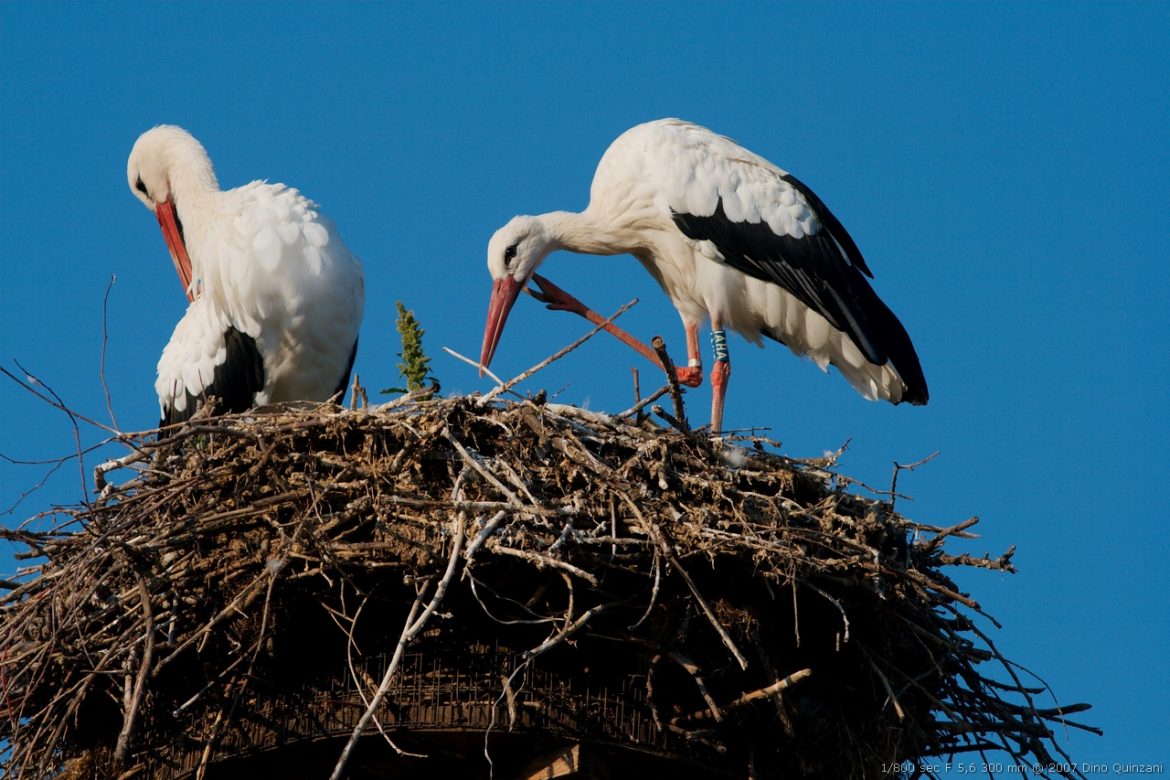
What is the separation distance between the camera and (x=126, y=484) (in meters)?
6.14

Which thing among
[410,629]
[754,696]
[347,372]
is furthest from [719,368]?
[410,629]

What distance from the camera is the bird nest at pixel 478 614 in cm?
530

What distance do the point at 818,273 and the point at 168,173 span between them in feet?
10.8

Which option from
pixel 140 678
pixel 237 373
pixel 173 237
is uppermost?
pixel 173 237

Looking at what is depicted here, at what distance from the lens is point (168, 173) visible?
8.76m

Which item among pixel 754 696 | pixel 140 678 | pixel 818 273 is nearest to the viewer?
pixel 140 678

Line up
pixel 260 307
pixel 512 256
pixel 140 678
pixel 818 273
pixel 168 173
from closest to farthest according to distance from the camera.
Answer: pixel 140 678 < pixel 260 307 < pixel 818 273 < pixel 512 256 < pixel 168 173

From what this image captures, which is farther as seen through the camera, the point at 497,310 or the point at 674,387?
the point at 497,310

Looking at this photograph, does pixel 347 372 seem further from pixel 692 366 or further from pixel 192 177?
pixel 692 366

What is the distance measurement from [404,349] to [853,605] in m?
2.41

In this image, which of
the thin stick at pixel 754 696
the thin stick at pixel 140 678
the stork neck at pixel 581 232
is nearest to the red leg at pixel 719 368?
the stork neck at pixel 581 232

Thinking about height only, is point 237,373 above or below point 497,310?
below

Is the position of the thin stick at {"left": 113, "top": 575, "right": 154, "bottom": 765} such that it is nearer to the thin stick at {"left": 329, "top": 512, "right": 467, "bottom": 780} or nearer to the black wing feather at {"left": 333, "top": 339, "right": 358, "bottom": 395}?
the thin stick at {"left": 329, "top": 512, "right": 467, "bottom": 780}

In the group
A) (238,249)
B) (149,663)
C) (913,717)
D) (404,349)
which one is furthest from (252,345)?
(913,717)
